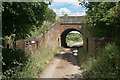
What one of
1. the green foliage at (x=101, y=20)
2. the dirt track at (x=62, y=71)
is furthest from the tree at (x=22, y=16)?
the green foliage at (x=101, y=20)

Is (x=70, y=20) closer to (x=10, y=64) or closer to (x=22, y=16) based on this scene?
(x=22, y=16)

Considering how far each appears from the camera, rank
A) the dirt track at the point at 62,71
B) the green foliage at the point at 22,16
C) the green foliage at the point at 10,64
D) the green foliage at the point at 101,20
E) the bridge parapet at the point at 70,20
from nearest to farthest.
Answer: the green foliage at the point at 22,16, the green foliage at the point at 10,64, the dirt track at the point at 62,71, the green foliage at the point at 101,20, the bridge parapet at the point at 70,20

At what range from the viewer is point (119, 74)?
14.5ft

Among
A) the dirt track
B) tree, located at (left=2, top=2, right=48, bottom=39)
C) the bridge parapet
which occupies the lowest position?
the dirt track

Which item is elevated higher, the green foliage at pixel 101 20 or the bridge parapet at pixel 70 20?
the bridge parapet at pixel 70 20

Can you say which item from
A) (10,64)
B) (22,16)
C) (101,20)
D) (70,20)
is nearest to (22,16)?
(22,16)

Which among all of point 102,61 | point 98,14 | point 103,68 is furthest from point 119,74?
point 98,14

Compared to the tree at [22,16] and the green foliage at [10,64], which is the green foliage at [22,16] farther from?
the green foliage at [10,64]

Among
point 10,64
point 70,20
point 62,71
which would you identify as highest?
point 70,20

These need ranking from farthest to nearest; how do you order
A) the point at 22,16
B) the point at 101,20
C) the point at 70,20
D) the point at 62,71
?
the point at 70,20 → the point at 62,71 → the point at 101,20 → the point at 22,16

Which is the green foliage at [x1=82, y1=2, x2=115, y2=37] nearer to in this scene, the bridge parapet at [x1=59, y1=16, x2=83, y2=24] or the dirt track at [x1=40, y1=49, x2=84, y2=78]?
the dirt track at [x1=40, y1=49, x2=84, y2=78]

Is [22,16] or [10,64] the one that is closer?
[22,16]

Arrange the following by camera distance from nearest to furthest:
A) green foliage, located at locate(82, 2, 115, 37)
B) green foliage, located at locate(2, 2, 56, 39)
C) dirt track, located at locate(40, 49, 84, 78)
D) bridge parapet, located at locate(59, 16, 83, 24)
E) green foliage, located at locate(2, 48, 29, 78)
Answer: green foliage, located at locate(2, 2, 56, 39)
green foliage, located at locate(2, 48, 29, 78)
dirt track, located at locate(40, 49, 84, 78)
green foliage, located at locate(82, 2, 115, 37)
bridge parapet, located at locate(59, 16, 83, 24)

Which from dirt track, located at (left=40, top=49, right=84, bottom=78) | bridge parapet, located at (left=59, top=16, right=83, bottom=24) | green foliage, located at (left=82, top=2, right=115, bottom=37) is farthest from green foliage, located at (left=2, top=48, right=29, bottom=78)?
bridge parapet, located at (left=59, top=16, right=83, bottom=24)
